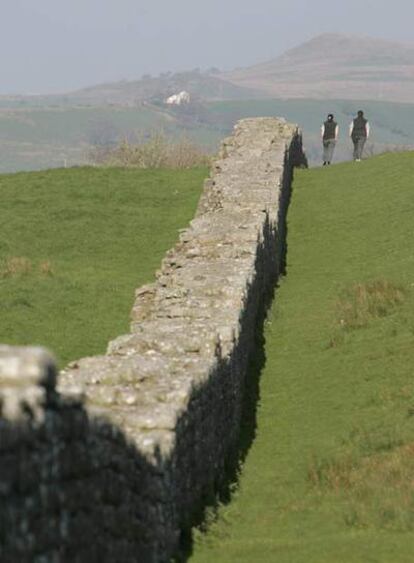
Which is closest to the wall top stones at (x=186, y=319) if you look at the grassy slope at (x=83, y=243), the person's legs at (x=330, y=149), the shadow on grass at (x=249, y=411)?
the shadow on grass at (x=249, y=411)

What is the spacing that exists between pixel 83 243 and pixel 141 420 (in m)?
23.9

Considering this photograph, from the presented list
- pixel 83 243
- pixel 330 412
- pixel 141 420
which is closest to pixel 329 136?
pixel 83 243

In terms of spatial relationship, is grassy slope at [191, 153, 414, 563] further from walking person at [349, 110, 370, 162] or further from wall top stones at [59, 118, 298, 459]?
walking person at [349, 110, 370, 162]

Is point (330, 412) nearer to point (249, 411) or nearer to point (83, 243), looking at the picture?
point (249, 411)

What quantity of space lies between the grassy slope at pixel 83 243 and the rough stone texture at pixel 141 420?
Result: 9.68ft

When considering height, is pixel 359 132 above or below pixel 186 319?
below

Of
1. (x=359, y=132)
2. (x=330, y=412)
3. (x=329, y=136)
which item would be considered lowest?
(x=330, y=412)

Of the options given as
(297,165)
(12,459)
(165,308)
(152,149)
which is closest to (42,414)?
(12,459)

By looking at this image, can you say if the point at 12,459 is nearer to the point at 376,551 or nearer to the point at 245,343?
the point at 376,551

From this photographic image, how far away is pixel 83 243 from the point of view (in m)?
34.9

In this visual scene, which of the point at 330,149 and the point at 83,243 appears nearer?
the point at 83,243

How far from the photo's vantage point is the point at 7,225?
37031mm

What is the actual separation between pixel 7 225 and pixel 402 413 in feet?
70.2

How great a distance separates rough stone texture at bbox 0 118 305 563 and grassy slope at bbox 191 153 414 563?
24.8 inches
